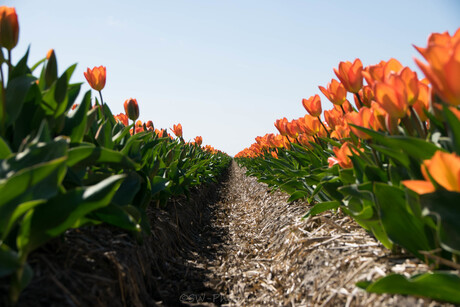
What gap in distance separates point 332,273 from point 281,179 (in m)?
2.77

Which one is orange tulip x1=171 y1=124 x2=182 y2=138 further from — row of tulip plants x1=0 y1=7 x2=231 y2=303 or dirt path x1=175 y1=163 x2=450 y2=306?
row of tulip plants x1=0 y1=7 x2=231 y2=303

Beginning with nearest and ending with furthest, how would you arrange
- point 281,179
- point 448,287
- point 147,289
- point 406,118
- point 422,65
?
point 422,65 < point 448,287 < point 406,118 < point 147,289 < point 281,179

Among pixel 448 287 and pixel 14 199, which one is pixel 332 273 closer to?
pixel 448 287

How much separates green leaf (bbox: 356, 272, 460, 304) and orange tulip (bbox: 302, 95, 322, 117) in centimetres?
192

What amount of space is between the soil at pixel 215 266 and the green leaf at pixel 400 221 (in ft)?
0.34

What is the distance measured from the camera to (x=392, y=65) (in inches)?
59.1

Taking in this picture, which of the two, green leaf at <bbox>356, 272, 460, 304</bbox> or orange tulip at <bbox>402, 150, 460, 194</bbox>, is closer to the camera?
orange tulip at <bbox>402, 150, 460, 194</bbox>

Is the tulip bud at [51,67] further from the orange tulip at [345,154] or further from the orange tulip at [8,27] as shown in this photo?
the orange tulip at [345,154]

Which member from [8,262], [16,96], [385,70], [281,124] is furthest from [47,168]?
[281,124]

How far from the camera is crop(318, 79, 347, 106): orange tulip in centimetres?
239

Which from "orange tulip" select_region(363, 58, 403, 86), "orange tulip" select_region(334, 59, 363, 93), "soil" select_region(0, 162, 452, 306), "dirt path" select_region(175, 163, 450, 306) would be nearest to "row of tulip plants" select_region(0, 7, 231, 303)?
"soil" select_region(0, 162, 452, 306)

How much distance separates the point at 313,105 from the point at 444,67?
203 cm

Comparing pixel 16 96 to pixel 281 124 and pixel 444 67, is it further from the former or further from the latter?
pixel 281 124

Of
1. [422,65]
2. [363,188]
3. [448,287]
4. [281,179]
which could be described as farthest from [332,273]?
[281,179]
